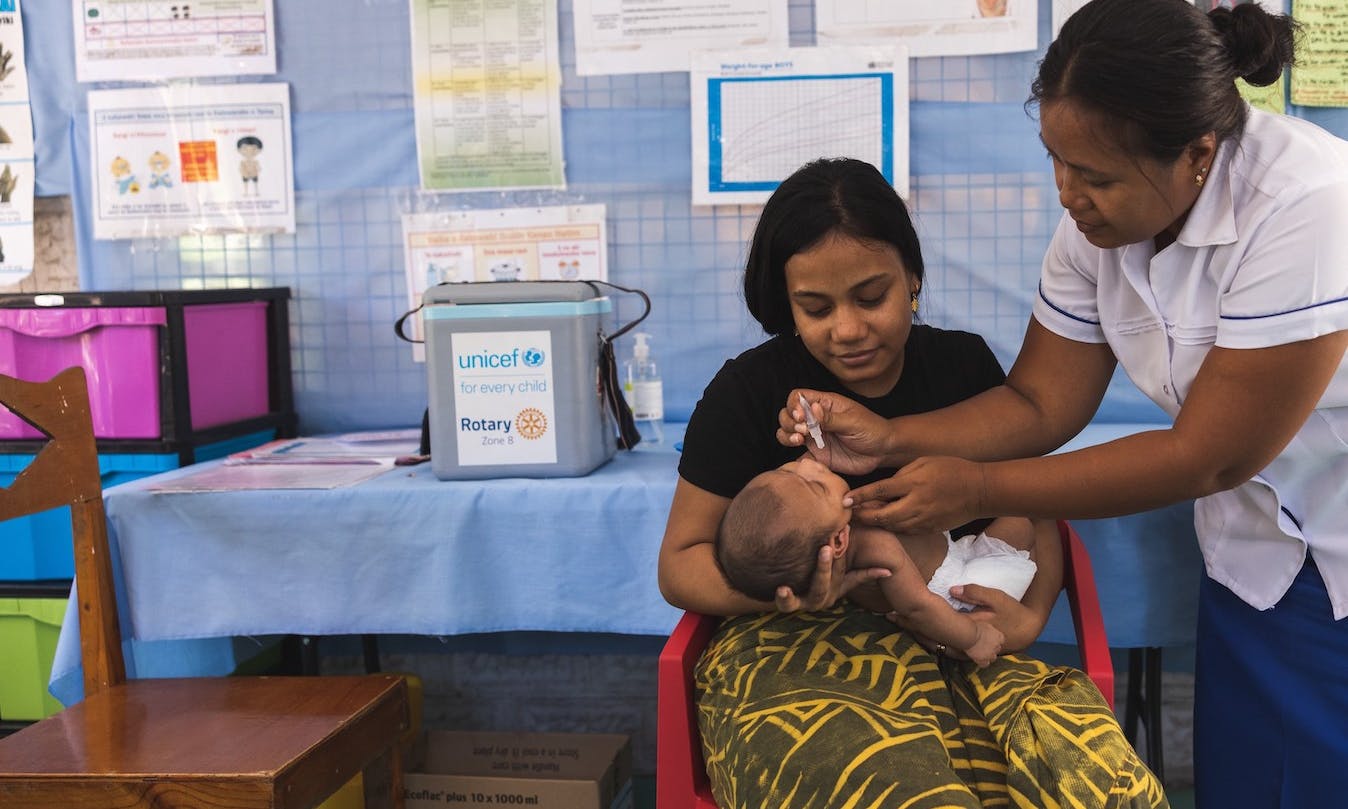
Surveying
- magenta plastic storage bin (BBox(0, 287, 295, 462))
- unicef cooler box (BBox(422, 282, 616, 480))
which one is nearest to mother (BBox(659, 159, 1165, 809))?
unicef cooler box (BBox(422, 282, 616, 480))

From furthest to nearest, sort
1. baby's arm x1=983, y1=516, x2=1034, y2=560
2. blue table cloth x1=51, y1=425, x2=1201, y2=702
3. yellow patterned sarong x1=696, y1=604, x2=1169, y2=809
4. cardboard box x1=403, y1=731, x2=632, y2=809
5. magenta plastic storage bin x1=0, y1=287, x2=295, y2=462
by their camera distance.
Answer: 1. magenta plastic storage bin x1=0, y1=287, x2=295, y2=462
2. cardboard box x1=403, y1=731, x2=632, y2=809
3. blue table cloth x1=51, y1=425, x2=1201, y2=702
4. baby's arm x1=983, y1=516, x2=1034, y2=560
5. yellow patterned sarong x1=696, y1=604, x2=1169, y2=809

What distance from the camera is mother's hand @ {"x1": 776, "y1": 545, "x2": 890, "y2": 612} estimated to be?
4.65 ft

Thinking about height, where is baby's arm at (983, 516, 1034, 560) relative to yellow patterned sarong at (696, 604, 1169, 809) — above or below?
above

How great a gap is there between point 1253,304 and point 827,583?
592 millimetres

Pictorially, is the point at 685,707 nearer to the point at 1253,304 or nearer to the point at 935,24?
the point at 1253,304

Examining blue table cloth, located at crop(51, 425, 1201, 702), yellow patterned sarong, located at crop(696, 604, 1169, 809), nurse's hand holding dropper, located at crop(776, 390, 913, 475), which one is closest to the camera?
yellow patterned sarong, located at crop(696, 604, 1169, 809)

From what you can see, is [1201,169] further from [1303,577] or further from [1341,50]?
[1341,50]

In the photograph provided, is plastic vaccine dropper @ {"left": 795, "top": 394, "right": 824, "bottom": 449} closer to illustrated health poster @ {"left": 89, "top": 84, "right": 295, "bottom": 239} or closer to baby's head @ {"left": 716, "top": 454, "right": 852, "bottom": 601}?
baby's head @ {"left": 716, "top": 454, "right": 852, "bottom": 601}

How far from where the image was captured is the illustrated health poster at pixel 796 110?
2.60 metres

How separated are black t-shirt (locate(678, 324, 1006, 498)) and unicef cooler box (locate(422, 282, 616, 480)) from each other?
57 centimetres

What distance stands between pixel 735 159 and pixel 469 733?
147 centimetres

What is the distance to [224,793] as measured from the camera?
1.63 m

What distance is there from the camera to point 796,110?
8.59 feet

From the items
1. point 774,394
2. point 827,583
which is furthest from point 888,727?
point 774,394
